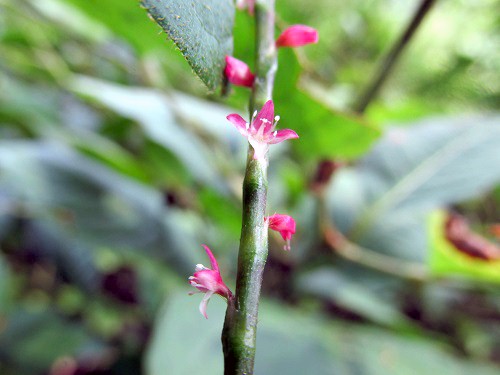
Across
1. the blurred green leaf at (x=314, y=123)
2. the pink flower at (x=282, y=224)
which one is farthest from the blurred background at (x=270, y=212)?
the pink flower at (x=282, y=224)

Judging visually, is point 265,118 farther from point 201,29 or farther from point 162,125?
point 162,125

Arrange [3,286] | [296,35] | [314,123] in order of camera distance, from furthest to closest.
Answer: [3,286] < [314,123] < [296,35]

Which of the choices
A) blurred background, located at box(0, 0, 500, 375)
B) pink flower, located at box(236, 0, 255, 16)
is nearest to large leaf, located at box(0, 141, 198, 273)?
blurred background, located at box(0, 0, 500, 375)

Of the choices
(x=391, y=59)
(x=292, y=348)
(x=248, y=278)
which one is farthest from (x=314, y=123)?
(x=248, y=278)

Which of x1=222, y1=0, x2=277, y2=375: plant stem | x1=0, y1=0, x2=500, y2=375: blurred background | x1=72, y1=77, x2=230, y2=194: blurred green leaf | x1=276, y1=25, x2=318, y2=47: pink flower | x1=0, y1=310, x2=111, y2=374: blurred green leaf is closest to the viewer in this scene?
x1=222, y1=0, x2=277, y2=375: plant stem

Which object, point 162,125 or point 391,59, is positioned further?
point 162,125

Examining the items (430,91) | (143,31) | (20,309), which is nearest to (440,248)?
(143,31)

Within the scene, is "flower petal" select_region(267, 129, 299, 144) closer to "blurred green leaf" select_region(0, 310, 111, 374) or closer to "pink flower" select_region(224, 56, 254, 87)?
"pink flower" select_region(224, 56, 254, 87)

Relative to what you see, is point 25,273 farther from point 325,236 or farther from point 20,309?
point 325,236
